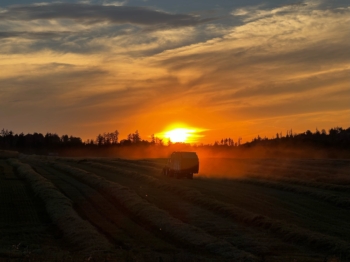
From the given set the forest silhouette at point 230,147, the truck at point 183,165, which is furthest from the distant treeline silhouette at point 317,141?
the truck at point 183,165

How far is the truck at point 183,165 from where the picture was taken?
2034 inches


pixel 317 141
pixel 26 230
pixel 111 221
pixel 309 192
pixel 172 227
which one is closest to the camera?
pixel 26 230

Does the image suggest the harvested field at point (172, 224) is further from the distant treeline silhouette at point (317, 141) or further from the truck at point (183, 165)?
the distant treeline silhouette at point (317, 141)

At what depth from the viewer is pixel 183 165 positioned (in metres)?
51.5

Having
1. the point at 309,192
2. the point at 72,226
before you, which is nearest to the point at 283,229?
the point at 72,226

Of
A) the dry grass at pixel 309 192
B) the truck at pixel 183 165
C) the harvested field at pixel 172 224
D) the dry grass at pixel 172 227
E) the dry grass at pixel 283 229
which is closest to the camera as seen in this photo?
the harvested field at pixel 172 224

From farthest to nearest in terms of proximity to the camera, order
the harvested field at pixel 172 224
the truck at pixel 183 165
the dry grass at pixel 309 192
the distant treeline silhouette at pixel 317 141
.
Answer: the distant treeline silhouette at pixel 317 141, the truck at pixel 183 165, the dry grass at pixel 309 192, the harvested field at pixel 172 224

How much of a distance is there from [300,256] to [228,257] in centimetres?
259

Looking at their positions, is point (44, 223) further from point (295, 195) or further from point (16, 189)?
point (295, 195)

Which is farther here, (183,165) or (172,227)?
(183,165)

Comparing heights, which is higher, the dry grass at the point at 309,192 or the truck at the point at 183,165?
the truck at the point at 183,165

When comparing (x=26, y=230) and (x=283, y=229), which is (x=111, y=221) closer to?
(x=26, y=230)

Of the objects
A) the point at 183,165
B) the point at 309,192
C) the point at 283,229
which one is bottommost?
the point at 283,229

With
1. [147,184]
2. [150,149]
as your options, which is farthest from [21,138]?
[147,184]
